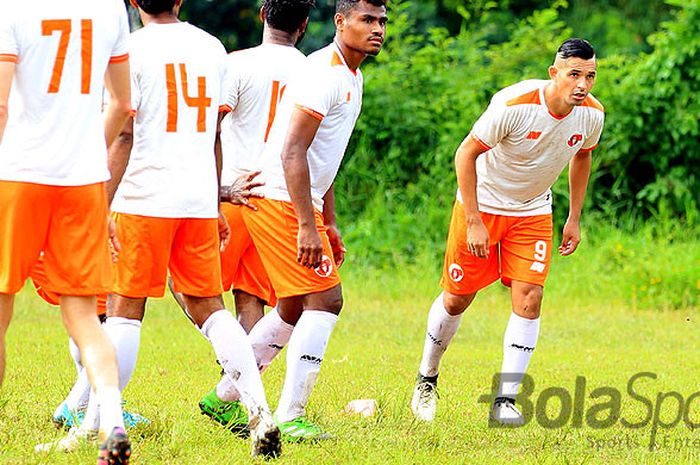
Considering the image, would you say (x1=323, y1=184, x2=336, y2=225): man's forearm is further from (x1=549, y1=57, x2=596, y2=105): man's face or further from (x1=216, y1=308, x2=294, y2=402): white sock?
(x1=549, y1=57, x2=596, y2=105): man's face

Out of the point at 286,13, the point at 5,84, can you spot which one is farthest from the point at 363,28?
the point at 5,84

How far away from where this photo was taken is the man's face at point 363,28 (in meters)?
6.04

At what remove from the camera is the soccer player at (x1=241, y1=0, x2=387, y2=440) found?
5.87 meters

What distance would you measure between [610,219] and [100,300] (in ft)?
30.3

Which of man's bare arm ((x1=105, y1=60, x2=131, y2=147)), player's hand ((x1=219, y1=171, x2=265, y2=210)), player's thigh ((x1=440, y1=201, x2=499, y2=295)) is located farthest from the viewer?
player's thigh ((x1=440, y1=201, x2=499, y2=295))

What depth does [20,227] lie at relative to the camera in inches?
190

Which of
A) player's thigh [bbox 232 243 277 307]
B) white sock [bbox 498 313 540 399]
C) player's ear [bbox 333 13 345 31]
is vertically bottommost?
white sock [bbox 498 313 540 399]

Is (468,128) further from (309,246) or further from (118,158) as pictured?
(118,158)

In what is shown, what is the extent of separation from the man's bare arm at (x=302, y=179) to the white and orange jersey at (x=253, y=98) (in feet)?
2.18

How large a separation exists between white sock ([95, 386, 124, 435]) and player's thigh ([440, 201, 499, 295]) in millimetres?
2744

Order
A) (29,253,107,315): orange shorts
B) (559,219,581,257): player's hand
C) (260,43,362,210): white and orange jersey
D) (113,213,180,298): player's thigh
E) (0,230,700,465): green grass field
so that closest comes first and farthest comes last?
1. (29,253,107,315): orange shorts
2. (113,213,180,298): player's thigh
3. (0,230,700,465): green grass field
4. (260,43,362,210): white and orange jersey
5. (559,219,581,257): player's hand

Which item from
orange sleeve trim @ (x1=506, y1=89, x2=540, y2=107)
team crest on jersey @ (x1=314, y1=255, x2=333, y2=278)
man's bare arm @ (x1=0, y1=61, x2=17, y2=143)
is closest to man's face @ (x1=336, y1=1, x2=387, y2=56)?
team crest on jersey @ (x1=314, y1=255, x2=333, y2=278)

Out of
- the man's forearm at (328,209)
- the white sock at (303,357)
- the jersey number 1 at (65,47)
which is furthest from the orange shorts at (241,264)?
the jersey number 1 at (65,47)

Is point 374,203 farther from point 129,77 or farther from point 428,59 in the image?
point 129,77
